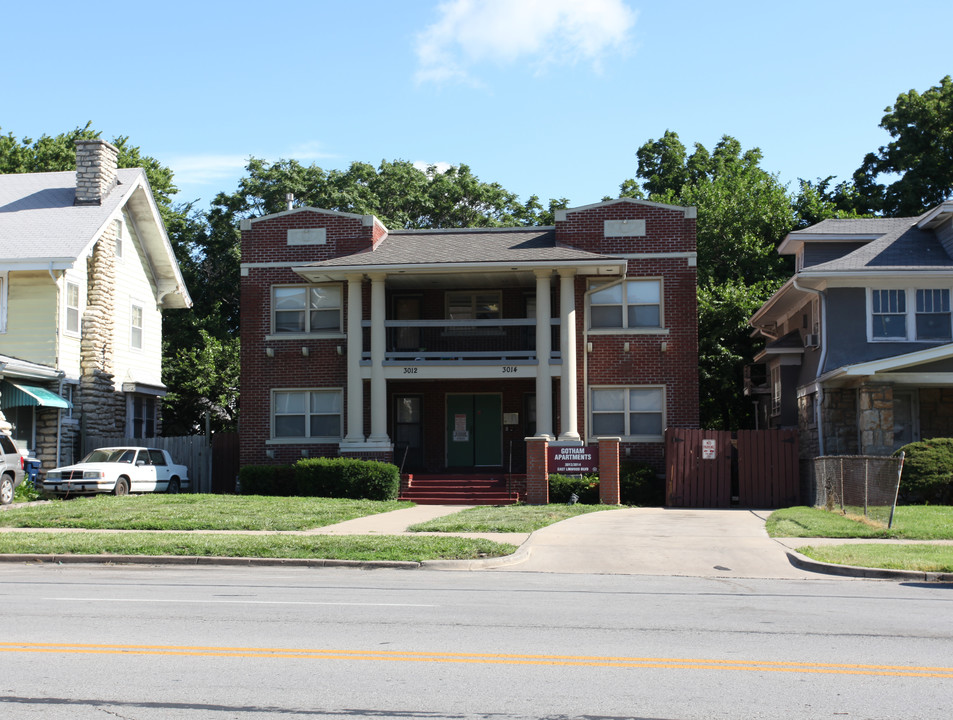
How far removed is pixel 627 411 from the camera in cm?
2719

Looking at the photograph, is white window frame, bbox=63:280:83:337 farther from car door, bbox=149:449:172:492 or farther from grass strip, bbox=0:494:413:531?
grass strip, bbox=0:494:413:531

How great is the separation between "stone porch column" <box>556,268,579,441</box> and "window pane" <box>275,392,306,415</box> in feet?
24.6

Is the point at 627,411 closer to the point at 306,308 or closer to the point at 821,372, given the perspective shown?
the point at 821,372

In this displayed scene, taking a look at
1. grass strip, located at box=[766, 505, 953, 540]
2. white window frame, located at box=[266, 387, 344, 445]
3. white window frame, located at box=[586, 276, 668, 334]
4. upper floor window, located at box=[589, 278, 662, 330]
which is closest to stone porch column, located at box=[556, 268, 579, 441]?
white window frame, located at box=[586, 276, 668, 334]

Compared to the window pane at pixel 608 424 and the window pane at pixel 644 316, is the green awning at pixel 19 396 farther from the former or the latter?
the window pane at pixel 644 316

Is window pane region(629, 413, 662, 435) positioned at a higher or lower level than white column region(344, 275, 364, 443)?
lower

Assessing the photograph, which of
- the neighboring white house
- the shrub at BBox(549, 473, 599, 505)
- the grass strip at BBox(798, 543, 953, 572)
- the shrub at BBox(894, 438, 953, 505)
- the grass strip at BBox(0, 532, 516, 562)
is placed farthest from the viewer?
the neighboring white house

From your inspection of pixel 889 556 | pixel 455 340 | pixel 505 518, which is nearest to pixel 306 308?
pixel 455 340

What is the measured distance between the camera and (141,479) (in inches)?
1016

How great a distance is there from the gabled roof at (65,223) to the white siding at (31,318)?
75 centimetres

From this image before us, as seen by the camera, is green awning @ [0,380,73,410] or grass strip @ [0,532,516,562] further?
green awning @ [0,380,73,410]

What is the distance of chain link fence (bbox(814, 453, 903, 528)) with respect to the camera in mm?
16906

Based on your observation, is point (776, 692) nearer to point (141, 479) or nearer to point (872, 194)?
point (141, 479)

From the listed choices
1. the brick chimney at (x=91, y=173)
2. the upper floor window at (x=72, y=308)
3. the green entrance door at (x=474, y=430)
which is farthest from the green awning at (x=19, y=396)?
the green entrance door at (x=474, y=430)
